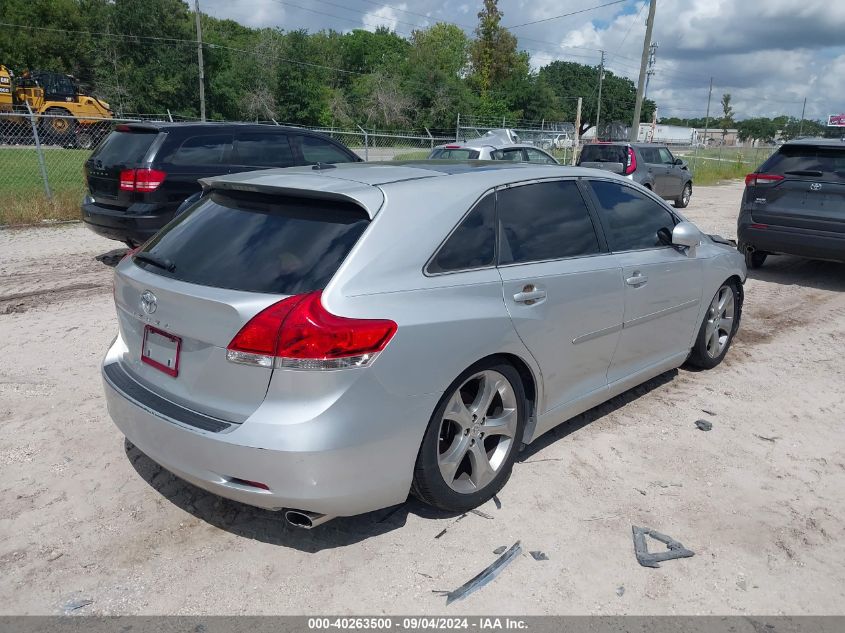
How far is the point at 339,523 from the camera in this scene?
3223 mm

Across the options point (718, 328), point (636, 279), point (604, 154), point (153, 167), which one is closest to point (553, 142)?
point (604, 154)

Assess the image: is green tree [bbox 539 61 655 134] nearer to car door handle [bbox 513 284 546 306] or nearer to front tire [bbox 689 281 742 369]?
front tire [bbox 689 281 742 369]

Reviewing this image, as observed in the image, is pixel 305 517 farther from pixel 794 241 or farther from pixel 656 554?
pixel 794 241

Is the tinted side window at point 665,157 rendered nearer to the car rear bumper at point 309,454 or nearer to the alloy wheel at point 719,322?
the alloy wheel at point 719,322

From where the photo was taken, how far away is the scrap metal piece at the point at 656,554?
9.77 ft

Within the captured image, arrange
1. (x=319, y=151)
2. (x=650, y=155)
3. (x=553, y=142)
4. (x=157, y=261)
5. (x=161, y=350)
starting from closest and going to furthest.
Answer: (x=161, y=350)
(x=157, y=261)
(x=319, y=151)
(x=650, y=155)
(x=553, y=142)

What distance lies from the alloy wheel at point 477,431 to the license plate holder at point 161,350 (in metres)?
1.18

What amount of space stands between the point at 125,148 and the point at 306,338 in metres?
6.62

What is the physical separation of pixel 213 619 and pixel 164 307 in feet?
4.17

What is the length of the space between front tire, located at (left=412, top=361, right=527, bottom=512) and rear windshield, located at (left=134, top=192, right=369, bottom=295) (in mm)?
791

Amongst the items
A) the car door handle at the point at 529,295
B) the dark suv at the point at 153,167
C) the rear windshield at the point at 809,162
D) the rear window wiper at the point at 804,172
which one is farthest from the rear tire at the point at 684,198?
the car door handle at the point at 529,295

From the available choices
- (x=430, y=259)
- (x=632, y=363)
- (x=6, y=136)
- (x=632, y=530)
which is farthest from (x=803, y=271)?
(x=6, y=136)

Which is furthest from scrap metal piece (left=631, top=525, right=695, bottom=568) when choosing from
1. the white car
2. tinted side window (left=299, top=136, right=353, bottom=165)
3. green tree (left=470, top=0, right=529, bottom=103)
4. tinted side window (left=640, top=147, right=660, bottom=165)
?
green tree (left=470, top=0, right=529, bottom=103)

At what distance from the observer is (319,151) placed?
9492 mm
